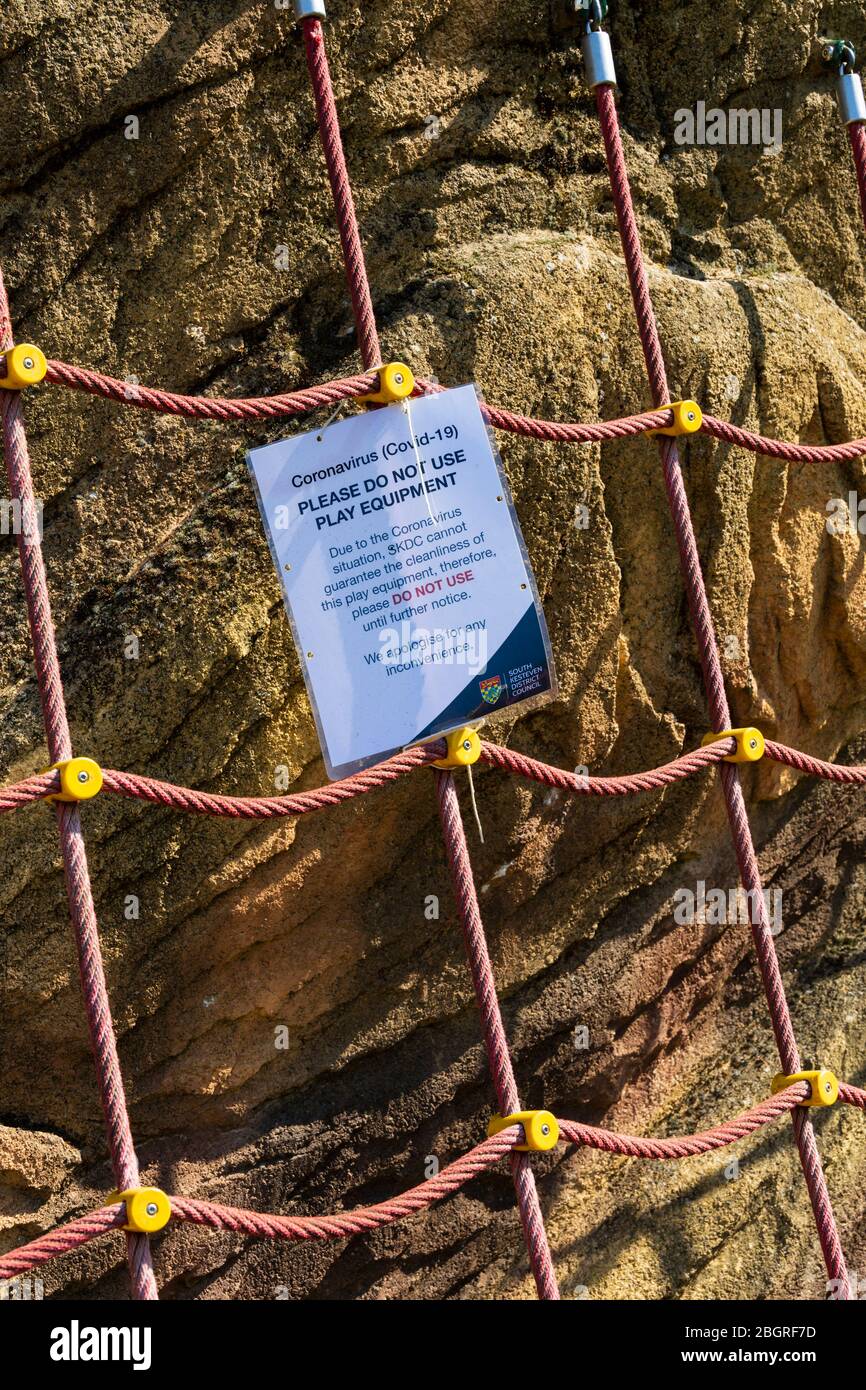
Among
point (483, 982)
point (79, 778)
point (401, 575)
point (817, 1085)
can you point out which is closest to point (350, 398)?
point (401, 575)

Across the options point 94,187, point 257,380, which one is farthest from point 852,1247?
point 94,187

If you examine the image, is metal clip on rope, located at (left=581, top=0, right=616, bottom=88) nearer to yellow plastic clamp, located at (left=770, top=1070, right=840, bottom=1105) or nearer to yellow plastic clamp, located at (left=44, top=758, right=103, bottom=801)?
yellow plastic clamp, located at (left=44, top=758, right=103, bottom=801)

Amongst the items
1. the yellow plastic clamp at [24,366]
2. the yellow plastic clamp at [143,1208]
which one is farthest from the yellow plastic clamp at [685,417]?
the yellow plastic clamp at [143,1208]

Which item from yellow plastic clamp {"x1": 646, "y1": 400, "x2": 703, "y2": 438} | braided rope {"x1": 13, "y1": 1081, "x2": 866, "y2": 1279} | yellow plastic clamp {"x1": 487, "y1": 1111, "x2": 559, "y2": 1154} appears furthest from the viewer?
yellow plastic clamp {"x1": 646, "y1": 400, "x2": 703, "y2": 438}

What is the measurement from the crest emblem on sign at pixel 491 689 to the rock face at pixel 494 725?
177 millimetres

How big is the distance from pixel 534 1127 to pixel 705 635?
1.85 ft

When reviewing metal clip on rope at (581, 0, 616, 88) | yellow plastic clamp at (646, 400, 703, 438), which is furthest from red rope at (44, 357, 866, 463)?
metal clip on rope at (581, 0, 616, 88)

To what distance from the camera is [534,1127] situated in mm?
1324

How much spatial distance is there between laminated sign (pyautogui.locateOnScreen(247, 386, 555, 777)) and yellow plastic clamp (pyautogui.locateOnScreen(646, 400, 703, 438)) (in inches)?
9.4

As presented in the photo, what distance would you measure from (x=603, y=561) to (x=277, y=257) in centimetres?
49

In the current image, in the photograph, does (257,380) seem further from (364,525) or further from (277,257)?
(364,525)

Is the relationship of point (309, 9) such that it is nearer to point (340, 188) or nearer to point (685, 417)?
point (340, 188)

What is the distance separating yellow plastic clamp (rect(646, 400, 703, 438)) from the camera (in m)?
1.50

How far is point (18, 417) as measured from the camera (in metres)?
1.27
